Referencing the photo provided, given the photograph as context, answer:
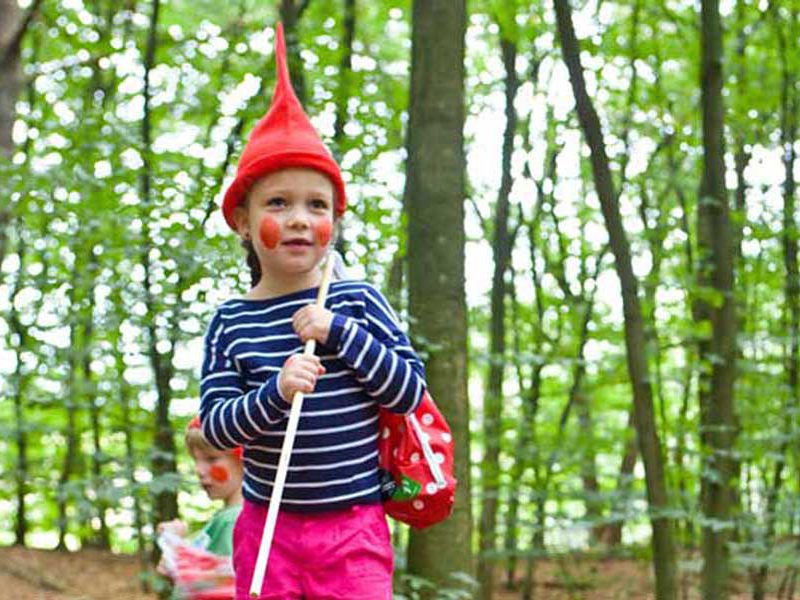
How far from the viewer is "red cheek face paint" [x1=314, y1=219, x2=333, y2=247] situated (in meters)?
2.90

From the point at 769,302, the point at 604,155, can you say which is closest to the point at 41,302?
the point at 604,155

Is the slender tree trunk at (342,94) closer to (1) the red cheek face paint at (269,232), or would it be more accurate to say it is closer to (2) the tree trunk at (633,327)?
(2) the tree trunk at (633,327)

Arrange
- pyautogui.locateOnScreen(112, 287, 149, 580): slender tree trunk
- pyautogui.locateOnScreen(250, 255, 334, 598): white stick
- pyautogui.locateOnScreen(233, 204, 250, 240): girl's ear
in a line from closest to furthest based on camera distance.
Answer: pyautogui.locateOnScreen(250, 255, 334, 598): white stick → pyautogui.locateOnScreen(233, 204, 250, 240): girl's ear → pyautogui.locateOnScreen(112, 287, 149, 580): slender tree trunk

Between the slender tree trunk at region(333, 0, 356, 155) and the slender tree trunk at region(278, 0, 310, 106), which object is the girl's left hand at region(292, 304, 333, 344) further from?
the slender tree trunk at region(278, 0, 310, 106)

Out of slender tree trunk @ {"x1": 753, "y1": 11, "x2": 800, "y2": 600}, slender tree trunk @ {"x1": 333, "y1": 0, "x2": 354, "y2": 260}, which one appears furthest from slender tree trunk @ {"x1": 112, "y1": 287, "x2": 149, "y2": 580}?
slender tree trunk @ {"x1": 753, "y1": 11, "x2": 800, "y2": 600}

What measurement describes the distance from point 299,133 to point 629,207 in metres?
11.3

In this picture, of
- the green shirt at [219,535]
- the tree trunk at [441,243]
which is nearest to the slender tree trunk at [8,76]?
the tree trunk at [441,243]

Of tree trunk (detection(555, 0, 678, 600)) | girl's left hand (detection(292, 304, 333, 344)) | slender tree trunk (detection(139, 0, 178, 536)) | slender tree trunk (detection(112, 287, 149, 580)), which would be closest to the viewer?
girl's left hand (detection(292, 304, 333, 344))

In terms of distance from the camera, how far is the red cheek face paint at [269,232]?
2881 mm

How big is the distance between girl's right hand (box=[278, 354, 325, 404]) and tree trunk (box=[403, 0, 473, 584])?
113 inches

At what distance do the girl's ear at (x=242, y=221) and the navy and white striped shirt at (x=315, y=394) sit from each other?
181 millimetres

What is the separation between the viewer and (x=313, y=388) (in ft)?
8.84

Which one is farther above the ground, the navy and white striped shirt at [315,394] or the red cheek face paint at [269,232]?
the red cheek face paint at [269,232]

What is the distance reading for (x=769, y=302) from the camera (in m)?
13.2
